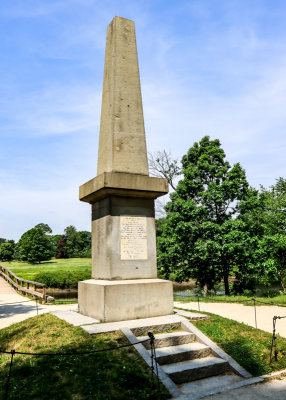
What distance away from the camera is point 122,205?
26.6ft

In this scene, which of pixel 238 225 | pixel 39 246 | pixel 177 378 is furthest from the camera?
pixel 39 246

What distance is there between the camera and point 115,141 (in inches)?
329

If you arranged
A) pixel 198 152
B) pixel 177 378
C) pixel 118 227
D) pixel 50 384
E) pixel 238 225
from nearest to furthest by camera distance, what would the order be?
pixel 50 384, pixel 177 378, pixel 118 227, pixel 238 225, pixel 198 152

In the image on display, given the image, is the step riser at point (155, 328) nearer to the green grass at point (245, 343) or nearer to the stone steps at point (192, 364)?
the stone steps at point (192, 364)

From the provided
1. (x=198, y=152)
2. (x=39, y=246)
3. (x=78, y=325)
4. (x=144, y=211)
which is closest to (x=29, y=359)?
(x=78, y=325)

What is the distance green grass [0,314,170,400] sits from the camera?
4.58 m

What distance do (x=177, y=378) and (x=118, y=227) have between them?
3.62 metres

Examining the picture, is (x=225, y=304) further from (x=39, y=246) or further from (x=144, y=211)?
(x=39, y=246)

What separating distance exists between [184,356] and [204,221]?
1376cm

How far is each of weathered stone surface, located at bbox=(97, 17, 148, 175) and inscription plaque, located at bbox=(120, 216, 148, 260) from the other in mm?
1333

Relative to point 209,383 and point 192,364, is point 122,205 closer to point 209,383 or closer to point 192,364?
point 192,364

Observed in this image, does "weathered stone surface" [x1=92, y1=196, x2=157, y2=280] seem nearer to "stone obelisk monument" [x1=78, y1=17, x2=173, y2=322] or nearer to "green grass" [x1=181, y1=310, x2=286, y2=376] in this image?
"stone obelisk monument" [x1=78, y1=17, x2=173, y2=322]

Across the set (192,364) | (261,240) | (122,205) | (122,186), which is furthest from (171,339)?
(261,240)

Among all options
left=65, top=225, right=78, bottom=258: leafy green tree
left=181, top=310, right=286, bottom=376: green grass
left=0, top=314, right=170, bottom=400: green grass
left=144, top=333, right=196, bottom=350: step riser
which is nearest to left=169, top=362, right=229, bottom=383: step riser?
left=181, top=310, right=286, bottom=376: green grass
